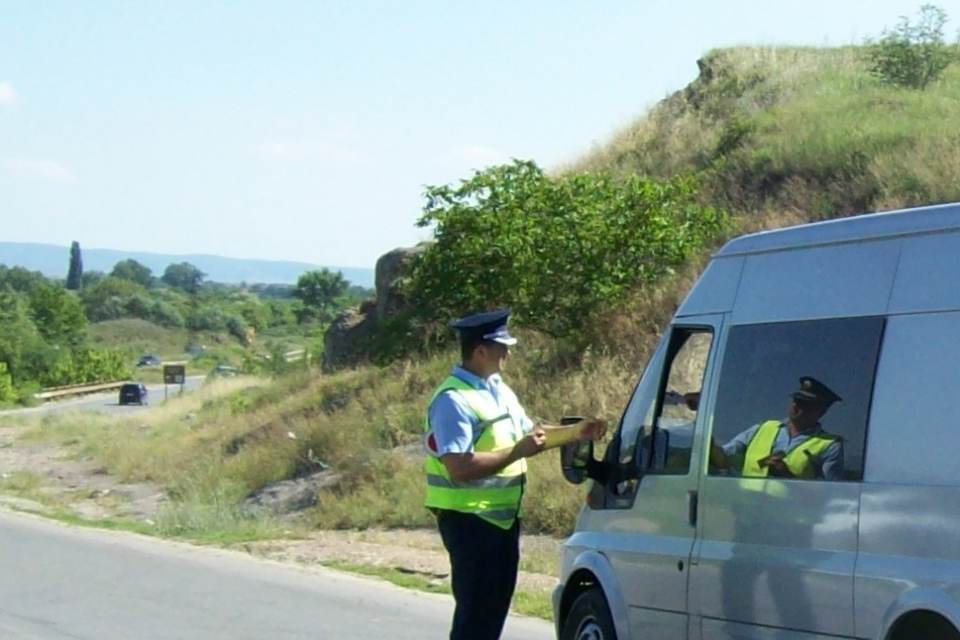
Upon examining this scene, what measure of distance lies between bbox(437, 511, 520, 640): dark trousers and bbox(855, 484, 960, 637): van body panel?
219 centimetres

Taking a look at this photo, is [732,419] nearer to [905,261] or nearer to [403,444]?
[905,261]

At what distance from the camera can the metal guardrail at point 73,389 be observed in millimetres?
88262

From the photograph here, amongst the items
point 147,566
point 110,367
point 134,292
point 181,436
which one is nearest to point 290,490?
point 147,566

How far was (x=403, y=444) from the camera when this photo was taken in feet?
79.4

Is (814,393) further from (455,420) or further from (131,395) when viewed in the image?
(131,395)

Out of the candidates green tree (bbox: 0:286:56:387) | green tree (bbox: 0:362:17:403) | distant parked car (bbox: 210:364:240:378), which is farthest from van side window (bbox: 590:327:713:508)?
green tree (bbox: 0:286:56:387)

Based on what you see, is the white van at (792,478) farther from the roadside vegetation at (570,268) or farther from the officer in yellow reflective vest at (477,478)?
the roadside vegetation at (570,268)

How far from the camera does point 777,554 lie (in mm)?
5977

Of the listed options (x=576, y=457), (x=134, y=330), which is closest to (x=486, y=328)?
(x=576, y=457)

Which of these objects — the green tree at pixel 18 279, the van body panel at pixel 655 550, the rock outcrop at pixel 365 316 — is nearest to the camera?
the van body panel at pixel 655 550

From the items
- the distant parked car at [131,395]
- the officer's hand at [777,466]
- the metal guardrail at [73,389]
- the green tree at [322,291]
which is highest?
the green tree at [322,291]

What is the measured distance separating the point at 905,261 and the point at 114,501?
24.6 meters

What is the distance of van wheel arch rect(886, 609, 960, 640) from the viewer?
515cm

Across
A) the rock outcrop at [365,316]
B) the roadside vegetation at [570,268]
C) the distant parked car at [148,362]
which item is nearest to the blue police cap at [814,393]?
the roadside vegetation at [570,268]
